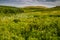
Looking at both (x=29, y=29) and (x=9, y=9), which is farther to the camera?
(x=9, y=9)

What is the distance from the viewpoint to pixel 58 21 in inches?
172

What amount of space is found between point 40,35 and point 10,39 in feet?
2.36

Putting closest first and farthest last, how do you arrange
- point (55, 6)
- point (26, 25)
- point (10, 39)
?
1. point (10, 39)
2. point (26, 25)
3. point (55, 6)

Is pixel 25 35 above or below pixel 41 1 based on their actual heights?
below

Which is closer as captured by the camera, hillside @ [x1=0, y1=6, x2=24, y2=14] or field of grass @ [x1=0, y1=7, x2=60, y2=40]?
field of grass @ [x1=0, y1=7, x2=60, y2=40]

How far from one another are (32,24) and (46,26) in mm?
328

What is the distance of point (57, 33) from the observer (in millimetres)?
4051

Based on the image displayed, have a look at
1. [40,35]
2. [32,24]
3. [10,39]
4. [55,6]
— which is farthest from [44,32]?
[55,6]

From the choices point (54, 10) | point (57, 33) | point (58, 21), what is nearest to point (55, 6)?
point (54, 10)

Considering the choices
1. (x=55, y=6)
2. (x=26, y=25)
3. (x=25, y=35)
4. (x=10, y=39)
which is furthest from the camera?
(x=55, y=6)

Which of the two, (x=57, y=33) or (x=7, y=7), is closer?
(x=57, y=33)

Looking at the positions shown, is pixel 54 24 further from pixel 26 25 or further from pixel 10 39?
pixel 10 39

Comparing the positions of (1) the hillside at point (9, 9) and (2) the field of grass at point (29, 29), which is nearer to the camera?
(2) the field of grass at point (29, 29)

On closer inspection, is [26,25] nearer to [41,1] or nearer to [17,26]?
[17,26]
